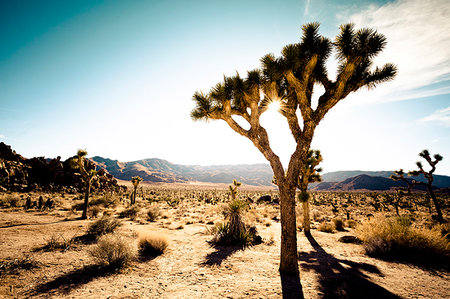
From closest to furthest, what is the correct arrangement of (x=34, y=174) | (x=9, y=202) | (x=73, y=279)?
(x=73, y=279), (x=9, y=202), (x=34, y=174)

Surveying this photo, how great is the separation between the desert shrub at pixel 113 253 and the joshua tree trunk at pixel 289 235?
16.0 ft

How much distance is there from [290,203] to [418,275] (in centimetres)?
426

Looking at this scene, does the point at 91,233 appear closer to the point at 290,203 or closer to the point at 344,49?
the point at 290,203

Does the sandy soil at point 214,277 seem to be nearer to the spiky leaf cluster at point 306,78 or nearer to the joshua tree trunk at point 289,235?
the joshua tree trunk at point 289,235

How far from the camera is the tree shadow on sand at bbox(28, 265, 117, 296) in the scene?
4.06m

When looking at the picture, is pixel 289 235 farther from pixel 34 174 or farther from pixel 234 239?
pixel 34 174

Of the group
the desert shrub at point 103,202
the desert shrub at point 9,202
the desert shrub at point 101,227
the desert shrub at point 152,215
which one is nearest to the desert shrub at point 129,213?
the desert shrub at point 152,215

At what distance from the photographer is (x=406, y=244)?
6555 mm

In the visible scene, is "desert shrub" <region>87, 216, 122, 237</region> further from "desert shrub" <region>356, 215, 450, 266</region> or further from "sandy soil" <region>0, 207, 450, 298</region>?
"desert shrub" <region>356, 215, 450, 266</region>

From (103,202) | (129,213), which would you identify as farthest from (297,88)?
(103,202)

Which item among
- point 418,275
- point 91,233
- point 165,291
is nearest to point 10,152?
point 91,233

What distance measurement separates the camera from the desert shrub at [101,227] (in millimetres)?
8391

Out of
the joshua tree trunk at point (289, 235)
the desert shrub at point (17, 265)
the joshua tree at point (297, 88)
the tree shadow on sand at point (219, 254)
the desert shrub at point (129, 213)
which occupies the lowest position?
the desert shrub at point (129, 213)

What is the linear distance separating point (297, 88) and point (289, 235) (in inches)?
174
